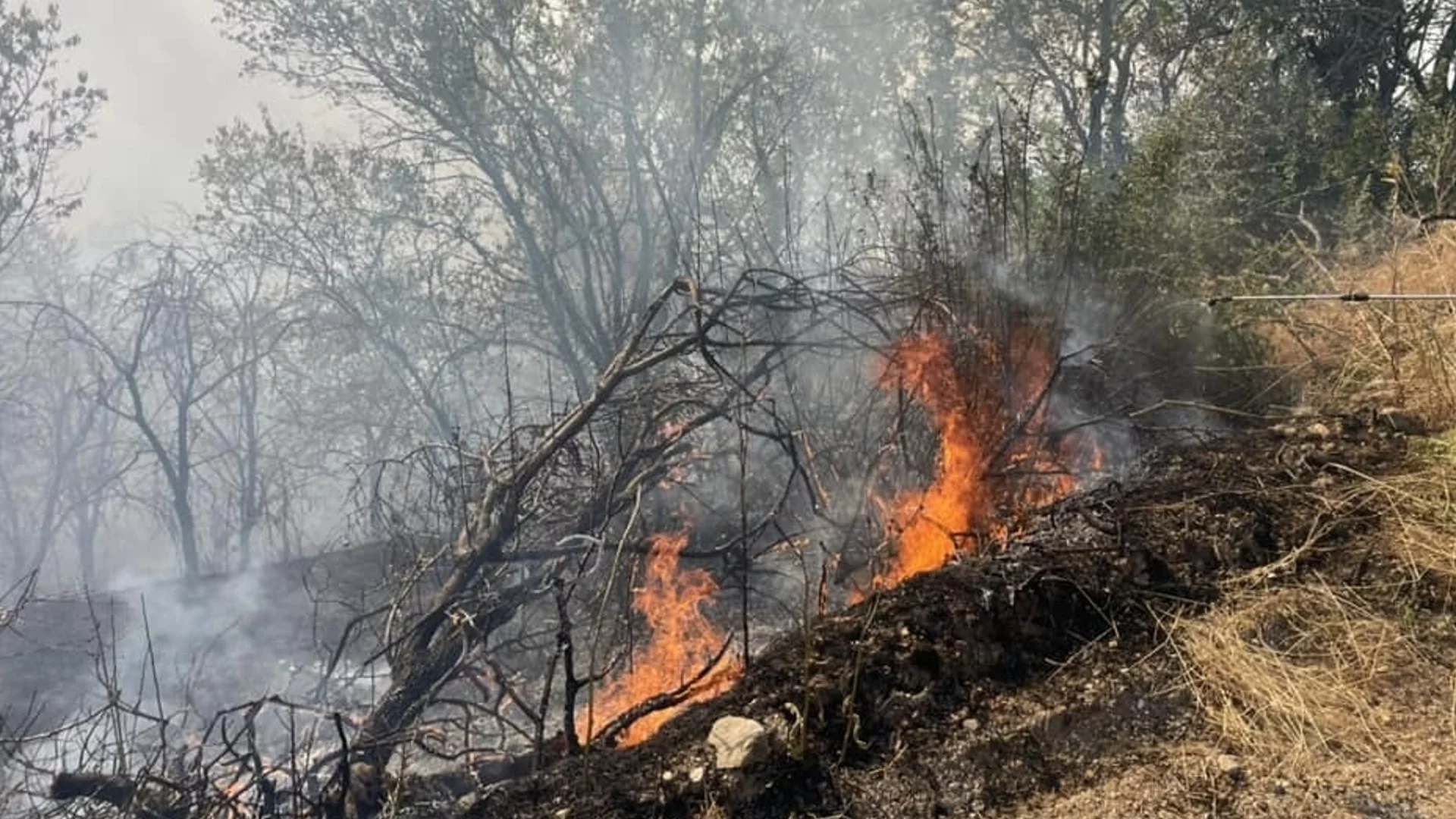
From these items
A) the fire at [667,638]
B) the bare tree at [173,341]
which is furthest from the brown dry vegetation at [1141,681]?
the bare tree at [173,341]

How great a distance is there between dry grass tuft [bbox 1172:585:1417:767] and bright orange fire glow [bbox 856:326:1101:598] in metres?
1.74

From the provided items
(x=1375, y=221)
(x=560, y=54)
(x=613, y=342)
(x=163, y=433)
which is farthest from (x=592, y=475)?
(x=163, y=433)

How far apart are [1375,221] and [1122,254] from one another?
2958 mm

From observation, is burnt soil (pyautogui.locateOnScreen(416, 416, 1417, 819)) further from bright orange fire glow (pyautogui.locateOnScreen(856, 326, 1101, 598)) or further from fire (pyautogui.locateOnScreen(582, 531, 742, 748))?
fire (pyautogui.locateOnScreen(582, 531, 742, 748))

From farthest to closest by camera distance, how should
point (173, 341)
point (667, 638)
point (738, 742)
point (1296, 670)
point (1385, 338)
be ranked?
point (173, 341) → point (667, 638) → point (1385, 338) → point (1296, 670) → point (738, 742)

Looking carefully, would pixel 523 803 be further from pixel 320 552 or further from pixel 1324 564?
pixel 320 552

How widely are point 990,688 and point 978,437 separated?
7.85ft

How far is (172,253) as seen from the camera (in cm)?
1184

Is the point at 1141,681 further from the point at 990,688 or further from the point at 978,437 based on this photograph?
the point at 978,437

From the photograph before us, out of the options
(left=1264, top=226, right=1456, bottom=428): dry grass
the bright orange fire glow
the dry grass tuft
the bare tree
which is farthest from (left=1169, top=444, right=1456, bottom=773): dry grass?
the bare tree

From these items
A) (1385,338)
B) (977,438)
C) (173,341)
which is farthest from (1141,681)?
(173,341)

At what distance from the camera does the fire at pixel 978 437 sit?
5.01 meters

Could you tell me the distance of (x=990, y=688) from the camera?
292 cm

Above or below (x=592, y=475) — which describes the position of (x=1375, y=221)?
above
